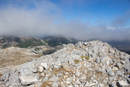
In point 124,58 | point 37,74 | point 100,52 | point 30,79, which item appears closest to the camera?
point 30,79

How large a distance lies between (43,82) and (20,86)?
399 cm

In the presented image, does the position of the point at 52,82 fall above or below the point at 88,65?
below

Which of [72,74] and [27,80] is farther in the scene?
[72,74]

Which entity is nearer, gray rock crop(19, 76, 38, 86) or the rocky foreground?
gray rock crop(19, 76, 38, 86)

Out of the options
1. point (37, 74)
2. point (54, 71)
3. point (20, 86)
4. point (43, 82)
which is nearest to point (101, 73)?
point (54, 71)

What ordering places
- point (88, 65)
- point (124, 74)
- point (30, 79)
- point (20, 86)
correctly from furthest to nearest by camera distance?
1. point (88, 65)
2. point (124, 74)
3. point (30, 79)
4. point (20, 86)

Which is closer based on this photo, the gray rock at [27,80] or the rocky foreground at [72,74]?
the gray rock at [27,80]

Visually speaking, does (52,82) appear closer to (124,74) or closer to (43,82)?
(43,82)

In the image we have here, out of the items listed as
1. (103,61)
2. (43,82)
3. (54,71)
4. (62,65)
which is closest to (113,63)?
(103,61)

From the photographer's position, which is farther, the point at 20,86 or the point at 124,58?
the point at 124,58

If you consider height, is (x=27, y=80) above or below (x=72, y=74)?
above

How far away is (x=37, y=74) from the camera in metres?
→ 15.2

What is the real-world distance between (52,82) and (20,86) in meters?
5.71


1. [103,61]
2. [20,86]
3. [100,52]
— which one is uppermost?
[100,52]
